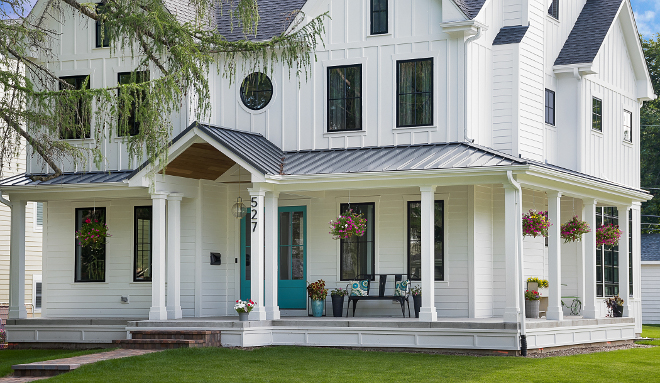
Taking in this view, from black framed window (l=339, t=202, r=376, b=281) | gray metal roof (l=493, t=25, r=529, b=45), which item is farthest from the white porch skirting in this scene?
gray metal roof (l=493, t=25, r=529, b=45)

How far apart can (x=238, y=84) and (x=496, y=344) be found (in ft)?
24.9

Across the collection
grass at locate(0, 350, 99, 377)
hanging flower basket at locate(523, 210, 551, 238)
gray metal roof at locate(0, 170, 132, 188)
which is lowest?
grass at locate(0, 350, 99, 377)

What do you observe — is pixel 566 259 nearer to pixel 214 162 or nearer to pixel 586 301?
pixel 586 301

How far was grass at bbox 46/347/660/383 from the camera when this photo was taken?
1161 centimetres

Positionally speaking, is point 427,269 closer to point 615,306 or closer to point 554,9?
point 615,306

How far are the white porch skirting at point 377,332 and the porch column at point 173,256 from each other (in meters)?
0.82

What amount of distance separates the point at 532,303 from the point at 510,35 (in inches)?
205

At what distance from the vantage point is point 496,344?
46.1 feet

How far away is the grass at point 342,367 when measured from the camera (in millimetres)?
11609

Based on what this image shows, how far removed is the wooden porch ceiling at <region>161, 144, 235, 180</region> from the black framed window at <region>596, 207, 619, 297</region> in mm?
8681

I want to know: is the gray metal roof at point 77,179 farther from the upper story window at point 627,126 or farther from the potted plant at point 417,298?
the upper story window at point 627,126

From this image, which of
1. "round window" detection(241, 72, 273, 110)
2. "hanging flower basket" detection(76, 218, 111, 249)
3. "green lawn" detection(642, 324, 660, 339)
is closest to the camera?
"hanging flower basket" detection(76, 218, 111, 249)

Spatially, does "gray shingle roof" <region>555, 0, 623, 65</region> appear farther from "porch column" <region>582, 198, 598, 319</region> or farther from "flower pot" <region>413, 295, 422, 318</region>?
"flower pot" <region>413, 295, 422, 318</region>

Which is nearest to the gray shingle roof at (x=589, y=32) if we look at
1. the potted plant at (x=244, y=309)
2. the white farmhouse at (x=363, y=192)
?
the white farmhouse at (x=363, y=192)
